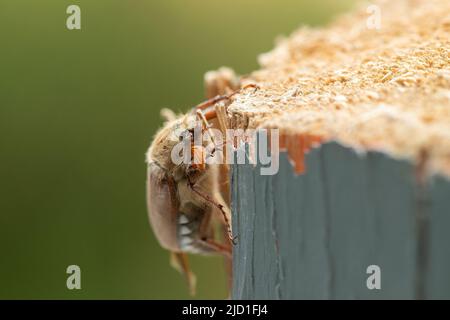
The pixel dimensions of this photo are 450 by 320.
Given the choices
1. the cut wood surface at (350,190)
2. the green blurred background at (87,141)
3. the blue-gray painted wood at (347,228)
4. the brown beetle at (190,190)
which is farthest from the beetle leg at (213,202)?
the green blurred background at (87,141)

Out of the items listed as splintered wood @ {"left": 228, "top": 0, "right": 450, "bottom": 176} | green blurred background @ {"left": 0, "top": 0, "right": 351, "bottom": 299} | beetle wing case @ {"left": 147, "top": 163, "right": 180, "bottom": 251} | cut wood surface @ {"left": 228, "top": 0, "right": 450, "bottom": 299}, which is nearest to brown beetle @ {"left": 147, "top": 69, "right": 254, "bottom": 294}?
beetle wing case @ {"left": 147, "top": 163, "right": 180, "bottom": 251}

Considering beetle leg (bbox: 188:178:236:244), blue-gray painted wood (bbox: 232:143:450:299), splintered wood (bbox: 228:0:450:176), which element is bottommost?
blue-gray painted wood (bbox: 232:143:450:299)

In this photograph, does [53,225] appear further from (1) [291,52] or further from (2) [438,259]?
(2) [438,259]

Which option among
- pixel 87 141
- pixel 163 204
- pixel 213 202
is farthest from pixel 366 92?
pixel 87 141

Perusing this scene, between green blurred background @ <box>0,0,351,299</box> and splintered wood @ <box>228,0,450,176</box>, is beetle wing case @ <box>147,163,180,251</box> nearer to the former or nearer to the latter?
splintered wood @ <box>228,0,450,176</box>

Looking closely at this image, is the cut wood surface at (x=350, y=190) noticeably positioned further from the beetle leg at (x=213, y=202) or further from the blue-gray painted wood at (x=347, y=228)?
the beetle leg at (x=213, y=202)
